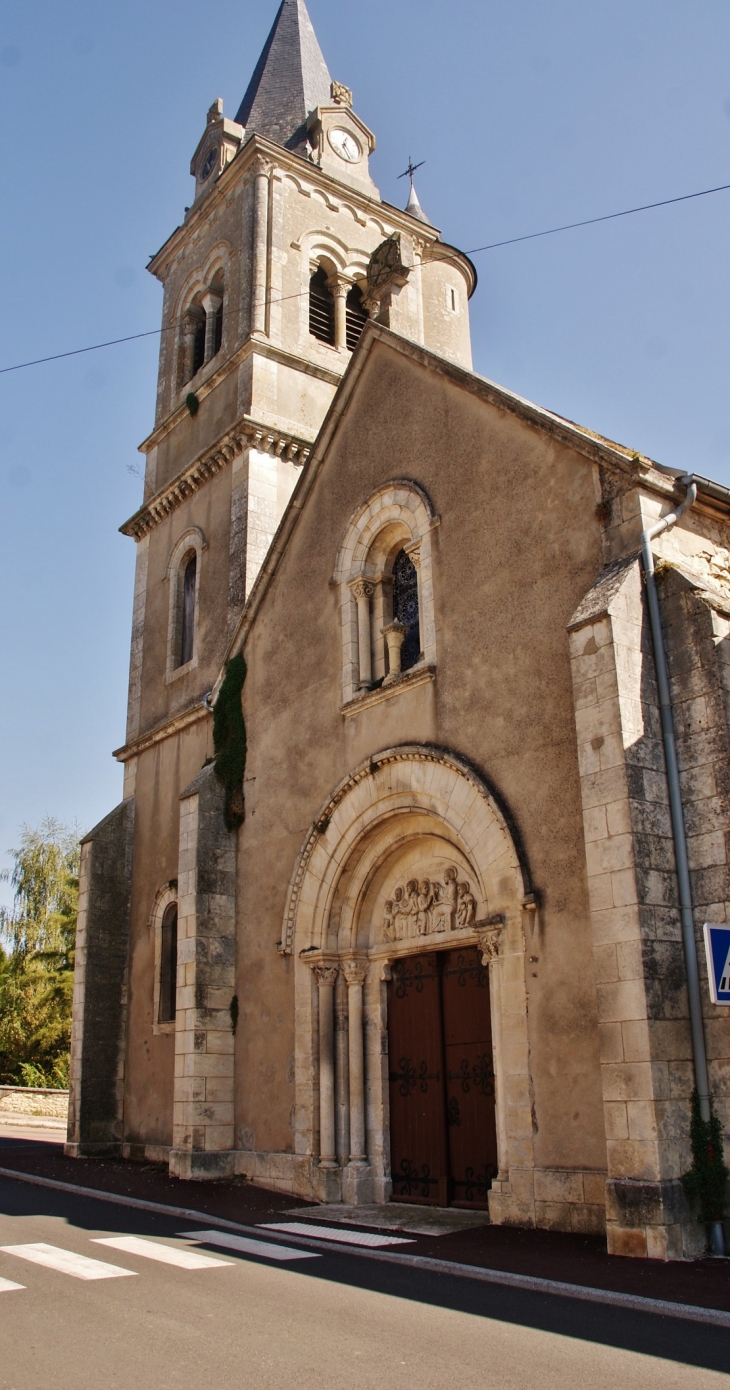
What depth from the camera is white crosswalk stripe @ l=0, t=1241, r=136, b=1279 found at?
6.91 meters

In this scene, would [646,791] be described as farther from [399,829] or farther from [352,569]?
[352,569]

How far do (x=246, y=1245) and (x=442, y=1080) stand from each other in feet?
10.1

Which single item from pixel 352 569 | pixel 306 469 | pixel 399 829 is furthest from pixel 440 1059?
pixel 306 469

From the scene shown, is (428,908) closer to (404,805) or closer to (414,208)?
(404,805)

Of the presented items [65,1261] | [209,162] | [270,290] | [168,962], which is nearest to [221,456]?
[270,290]

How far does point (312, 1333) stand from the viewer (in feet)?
17.6

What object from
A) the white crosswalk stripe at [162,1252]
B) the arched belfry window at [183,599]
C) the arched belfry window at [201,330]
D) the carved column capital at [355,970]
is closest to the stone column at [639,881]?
the white crosswalk stripe at [162,1252]

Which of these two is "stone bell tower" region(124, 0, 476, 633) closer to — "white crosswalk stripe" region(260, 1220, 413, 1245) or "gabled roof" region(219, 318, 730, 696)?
"gabled roof" region(219, 318, 730, 696)

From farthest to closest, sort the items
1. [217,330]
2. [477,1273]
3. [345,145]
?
[345,145], [217,330], [477,1273]

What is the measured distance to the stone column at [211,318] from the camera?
66.8 feet

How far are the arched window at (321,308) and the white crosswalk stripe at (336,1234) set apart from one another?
49.7ft

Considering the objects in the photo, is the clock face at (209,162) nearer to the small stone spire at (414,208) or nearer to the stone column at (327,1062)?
the small stone spire at (414,208)

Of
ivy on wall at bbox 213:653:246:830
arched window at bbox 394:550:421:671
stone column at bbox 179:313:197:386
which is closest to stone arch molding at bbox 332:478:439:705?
arched window at bbox 394:550:421:671

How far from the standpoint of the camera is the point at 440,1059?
1087 centimetres
